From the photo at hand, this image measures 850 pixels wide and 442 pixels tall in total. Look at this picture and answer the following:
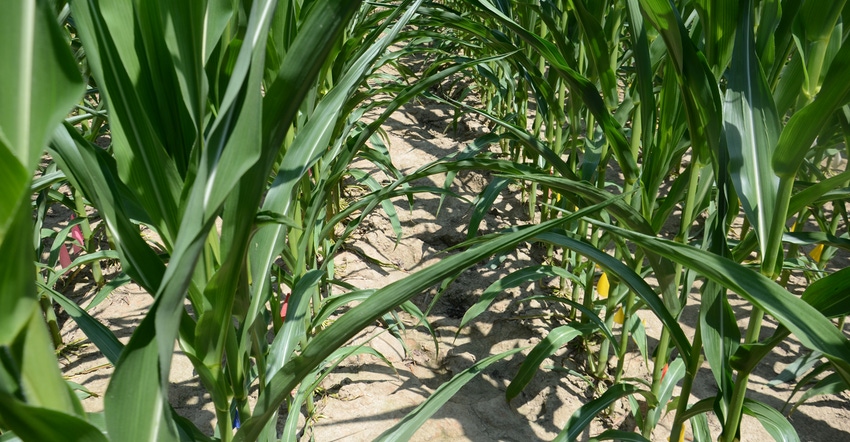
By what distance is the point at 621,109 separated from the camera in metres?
1.20

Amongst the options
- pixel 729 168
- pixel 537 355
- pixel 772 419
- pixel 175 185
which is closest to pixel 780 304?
pixel 729 168

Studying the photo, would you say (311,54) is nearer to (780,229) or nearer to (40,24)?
(40,24)

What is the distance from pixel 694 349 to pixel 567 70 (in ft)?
1.34

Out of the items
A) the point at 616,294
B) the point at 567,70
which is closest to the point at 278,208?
the point at 567,70

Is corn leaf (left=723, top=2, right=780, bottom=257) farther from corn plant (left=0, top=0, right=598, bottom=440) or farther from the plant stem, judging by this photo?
corn plant (left=0, top=0, right=598, bottom=440)

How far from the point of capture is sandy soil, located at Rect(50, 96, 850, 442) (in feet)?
4.83

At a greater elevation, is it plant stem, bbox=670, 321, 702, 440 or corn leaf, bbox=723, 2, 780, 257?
corn leaf, bbox=723, 2, 780, 257

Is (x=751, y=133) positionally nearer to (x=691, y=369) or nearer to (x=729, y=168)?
(x=729, y=168)

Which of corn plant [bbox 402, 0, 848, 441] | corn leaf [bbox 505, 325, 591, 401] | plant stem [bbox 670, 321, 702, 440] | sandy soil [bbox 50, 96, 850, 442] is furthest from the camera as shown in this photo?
sandy soil [bbox 50, 96, 850, 442]

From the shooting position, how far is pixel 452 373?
165cm

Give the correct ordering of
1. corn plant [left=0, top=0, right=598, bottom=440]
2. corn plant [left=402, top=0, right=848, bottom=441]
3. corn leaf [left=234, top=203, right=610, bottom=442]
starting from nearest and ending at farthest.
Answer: corn plant [left=0, top=0, right=598, bottom=440] < corn leaf [left=234, top=203, right=610, bottom=442] < corn plant [left=402, top=0, right=848, bottom=441]

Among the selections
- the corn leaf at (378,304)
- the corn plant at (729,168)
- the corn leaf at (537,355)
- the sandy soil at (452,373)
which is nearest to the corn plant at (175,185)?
the corn leaf at (378,304)

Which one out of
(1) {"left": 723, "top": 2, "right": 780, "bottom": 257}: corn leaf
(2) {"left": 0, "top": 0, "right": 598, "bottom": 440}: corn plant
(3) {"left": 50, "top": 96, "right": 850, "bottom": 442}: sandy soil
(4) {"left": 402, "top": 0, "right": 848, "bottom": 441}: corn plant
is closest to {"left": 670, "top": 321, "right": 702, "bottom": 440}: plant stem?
(4) {"left": 402, "top": 0, "right": 848, "bottom": 441}: corn plant

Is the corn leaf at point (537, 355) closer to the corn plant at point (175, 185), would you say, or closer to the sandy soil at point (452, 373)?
the sandy soil at point (452, 373)
